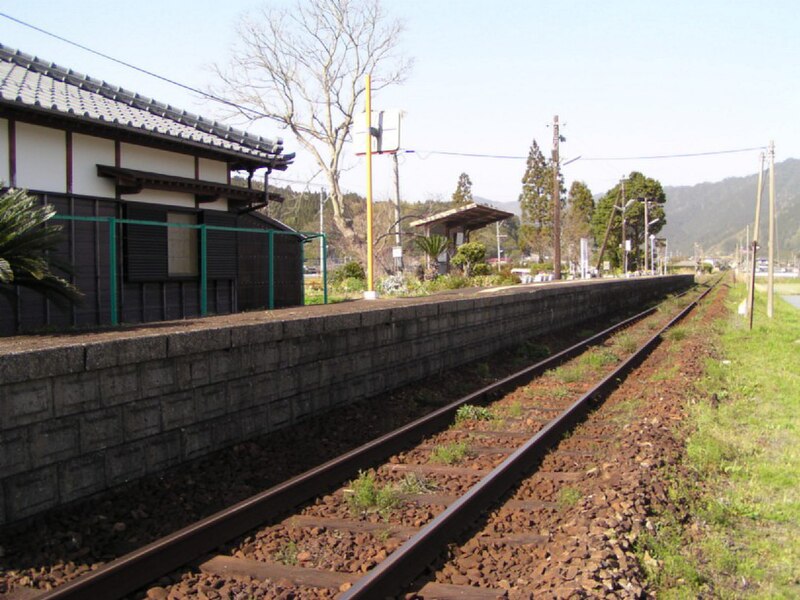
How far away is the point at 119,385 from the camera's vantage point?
5207 millimetres

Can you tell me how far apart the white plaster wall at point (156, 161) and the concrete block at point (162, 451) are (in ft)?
21.2

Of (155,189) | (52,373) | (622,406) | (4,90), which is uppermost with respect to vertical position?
(4,90)

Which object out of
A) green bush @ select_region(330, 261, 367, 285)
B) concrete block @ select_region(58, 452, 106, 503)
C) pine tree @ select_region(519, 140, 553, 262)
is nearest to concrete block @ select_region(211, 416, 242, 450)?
concrete block @ select_region(58, 452, 106, 503)

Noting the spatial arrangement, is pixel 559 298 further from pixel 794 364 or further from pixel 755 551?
pixel 755 551

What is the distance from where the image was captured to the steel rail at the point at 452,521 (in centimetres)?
381

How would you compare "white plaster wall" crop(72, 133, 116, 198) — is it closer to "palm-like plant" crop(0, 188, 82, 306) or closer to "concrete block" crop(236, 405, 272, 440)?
"palm-like plant" crop(0, 188, 82, 306)

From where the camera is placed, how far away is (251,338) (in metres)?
6.65

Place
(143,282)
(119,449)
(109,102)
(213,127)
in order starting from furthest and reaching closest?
(213,127) → (109,102) → (143,282) → (119,449)

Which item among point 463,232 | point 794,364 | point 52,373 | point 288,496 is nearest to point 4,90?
point 52,373

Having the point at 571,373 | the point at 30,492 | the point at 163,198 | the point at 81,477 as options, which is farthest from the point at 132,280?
the point at 571,373

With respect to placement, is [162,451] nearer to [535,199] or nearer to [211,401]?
[211,401]

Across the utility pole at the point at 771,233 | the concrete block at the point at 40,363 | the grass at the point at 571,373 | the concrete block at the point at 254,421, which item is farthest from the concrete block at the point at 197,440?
the utility pole at the point at 771,233

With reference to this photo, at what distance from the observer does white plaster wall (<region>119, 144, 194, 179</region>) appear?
10930 mm

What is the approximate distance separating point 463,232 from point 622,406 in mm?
28288
